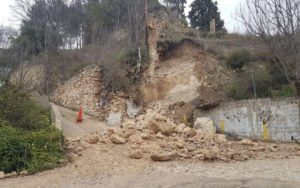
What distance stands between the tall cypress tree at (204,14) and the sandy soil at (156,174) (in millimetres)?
27495

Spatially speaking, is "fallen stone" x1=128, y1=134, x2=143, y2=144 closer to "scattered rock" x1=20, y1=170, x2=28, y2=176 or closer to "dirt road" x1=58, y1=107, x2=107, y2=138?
"dirt road" x1=58, y1=107, x2=107, y2=138

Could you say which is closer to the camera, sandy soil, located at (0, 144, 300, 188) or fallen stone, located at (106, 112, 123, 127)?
sandy soil, located at (0, 144, 300, 188)

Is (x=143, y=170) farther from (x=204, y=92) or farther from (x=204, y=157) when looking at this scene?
(x=204, y=92)

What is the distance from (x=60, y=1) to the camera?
34406 millimetres

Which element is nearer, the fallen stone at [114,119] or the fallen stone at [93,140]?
the fallen stone at [93,140]

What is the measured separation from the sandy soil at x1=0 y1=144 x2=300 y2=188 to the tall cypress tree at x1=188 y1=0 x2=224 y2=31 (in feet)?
90.2

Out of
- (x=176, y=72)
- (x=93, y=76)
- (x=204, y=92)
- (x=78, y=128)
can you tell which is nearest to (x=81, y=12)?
(x=93, y=76)

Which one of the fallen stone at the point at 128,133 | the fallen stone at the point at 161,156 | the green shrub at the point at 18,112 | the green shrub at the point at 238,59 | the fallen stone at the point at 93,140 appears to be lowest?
the fallen stone at the point at 161,156

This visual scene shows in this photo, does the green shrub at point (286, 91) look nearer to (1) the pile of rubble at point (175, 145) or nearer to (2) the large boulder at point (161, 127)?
(1) the pile of rubble at point (175, 145)

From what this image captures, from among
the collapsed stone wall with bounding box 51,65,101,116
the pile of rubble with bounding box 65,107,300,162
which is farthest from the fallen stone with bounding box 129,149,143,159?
the collapsed stone wall with bounding box 51,65,101,116

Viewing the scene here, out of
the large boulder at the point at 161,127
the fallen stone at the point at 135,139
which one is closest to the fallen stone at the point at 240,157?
the fallen stone at the point at 135,139

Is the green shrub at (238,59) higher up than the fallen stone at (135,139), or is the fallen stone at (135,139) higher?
the green shrub at (238,59)

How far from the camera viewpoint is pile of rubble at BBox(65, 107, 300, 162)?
12898mm

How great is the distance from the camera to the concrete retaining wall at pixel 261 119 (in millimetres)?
17992
